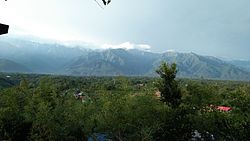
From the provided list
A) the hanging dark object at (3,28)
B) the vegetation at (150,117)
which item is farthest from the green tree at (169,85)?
the hanging dark object at (3,28)

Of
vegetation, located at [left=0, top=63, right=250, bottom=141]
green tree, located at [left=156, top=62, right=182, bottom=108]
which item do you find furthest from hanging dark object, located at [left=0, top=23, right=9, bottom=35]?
green tree, located at [left=156, top=62, right=182, bottom=108]

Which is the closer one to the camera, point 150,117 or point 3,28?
point 3,28

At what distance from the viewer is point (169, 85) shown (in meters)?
31.9

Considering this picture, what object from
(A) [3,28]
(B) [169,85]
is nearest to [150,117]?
(B) [169,85]

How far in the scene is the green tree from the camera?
3195 cm

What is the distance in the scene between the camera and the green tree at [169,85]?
31953 mm

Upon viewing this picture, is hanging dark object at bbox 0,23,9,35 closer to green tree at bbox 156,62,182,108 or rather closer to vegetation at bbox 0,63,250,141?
vegetation at bbox 0,63,250,141

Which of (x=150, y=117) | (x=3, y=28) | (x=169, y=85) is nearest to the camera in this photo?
(x=3, y=28)

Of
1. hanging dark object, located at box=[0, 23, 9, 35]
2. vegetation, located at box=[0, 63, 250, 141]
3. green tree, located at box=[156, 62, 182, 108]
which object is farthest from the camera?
green tree, located at box=[156, 62, 182, 108]

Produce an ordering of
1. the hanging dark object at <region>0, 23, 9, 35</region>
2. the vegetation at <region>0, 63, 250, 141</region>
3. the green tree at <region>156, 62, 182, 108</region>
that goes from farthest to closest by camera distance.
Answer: the green tree at <region>156, 62, 182, 108</region> < the vegetation at <region>0, 63, 250, 141</region> < the hanging dark object at <region>0, 23, 9, 35</region>

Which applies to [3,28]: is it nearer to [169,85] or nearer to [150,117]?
[169,85]

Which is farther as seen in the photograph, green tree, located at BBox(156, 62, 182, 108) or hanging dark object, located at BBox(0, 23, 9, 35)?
green tree, located at BBox(156, 62, 182, 108)

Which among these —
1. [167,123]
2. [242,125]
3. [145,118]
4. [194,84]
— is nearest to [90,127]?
[145,118]

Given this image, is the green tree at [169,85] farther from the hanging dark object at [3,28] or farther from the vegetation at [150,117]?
the hanging dark object at [3,28]
